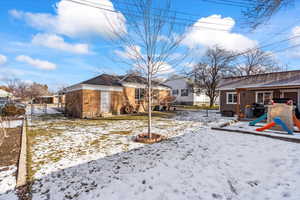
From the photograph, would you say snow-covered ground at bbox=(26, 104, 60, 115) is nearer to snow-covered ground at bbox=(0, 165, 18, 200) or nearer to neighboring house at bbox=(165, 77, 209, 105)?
snow-covered ground at bbox=(0, 165, 18, 200)

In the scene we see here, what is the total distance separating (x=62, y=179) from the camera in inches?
113

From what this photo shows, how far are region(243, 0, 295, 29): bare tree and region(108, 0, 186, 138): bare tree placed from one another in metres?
2.42

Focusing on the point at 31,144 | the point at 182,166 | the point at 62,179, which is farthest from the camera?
the point at 31,144

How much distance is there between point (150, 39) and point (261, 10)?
11.4ft

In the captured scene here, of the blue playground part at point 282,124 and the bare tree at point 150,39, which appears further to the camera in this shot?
the blue playground part at point 282,124

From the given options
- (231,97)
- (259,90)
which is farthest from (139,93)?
(259,90)

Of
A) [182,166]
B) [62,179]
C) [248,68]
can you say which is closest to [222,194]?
[182,166]

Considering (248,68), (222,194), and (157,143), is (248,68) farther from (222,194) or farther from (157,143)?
(222,194)

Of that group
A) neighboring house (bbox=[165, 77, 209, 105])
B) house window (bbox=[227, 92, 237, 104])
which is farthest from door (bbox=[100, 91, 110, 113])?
neighboring house (bbox=[165, 77, 209, 105])

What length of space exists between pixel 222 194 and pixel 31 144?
625 cm

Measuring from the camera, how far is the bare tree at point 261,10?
3.50m

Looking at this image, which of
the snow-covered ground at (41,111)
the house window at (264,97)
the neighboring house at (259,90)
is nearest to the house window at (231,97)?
the neighboring house at (259,90)

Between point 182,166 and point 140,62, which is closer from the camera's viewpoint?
point 182,166

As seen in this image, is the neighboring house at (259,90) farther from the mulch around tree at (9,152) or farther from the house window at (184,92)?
the house window at (184,92)
